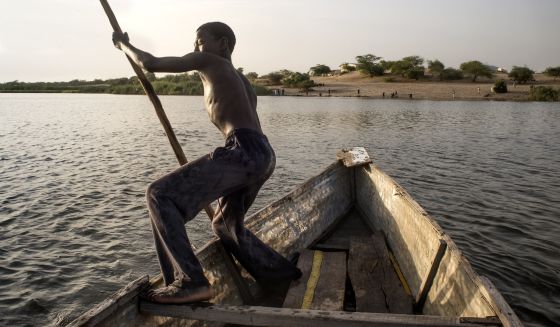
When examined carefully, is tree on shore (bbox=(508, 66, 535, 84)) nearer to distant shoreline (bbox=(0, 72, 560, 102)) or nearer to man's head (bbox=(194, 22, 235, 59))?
distant shoreline (bbox=(0, 72, 560, 102))

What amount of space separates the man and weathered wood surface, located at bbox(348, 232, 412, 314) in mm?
1195

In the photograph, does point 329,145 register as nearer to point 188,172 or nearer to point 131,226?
point 131,226

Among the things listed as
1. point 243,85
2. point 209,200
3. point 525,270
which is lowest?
point 525,270

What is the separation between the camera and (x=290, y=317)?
8.67ft

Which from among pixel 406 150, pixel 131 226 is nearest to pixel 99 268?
pixel 131 226

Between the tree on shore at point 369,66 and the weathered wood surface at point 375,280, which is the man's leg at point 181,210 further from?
the tree on shore at point 369,66

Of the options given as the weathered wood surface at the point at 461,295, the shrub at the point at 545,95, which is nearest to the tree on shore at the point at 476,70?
the shrub at the point at 545,95

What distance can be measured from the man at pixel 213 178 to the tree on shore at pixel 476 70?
82.0m

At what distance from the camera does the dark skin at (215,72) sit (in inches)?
126

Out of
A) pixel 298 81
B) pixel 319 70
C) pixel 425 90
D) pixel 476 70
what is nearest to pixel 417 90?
pixel 425 90

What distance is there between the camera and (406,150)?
18922mm

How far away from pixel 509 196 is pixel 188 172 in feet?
34.5

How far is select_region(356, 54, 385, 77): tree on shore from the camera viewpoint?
88062 mm

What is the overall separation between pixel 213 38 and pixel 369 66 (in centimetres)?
9167
